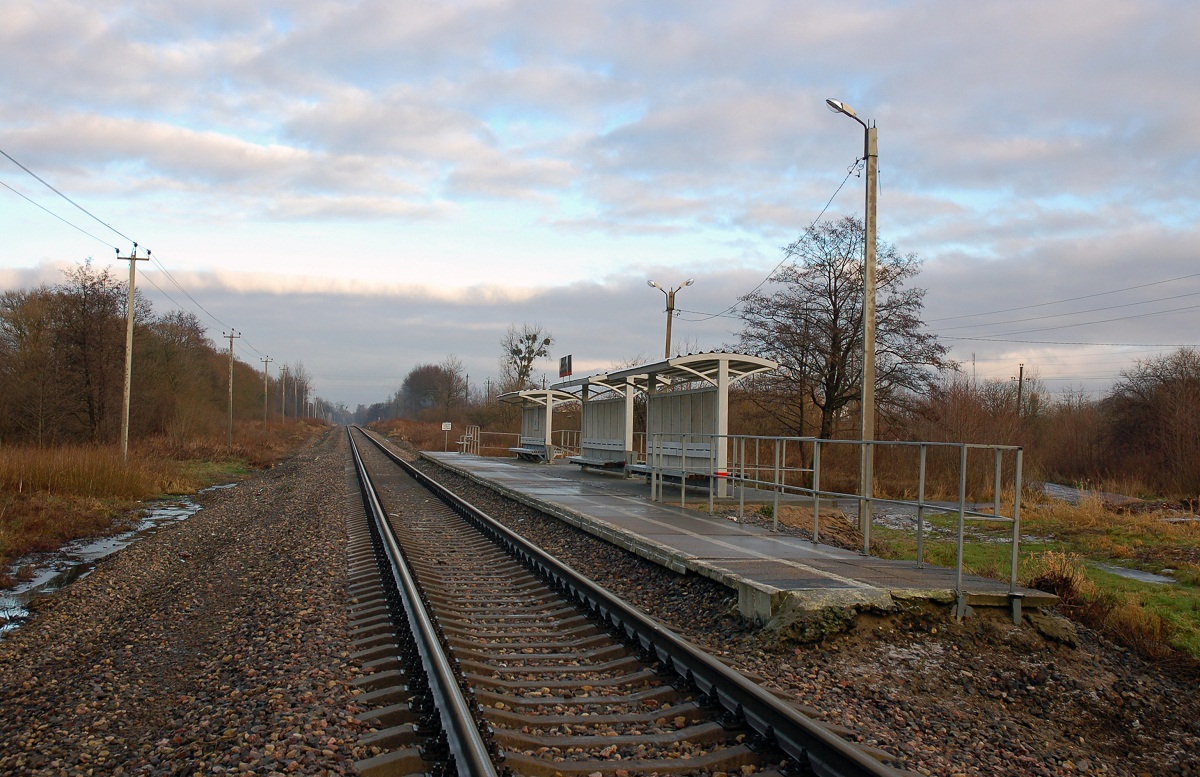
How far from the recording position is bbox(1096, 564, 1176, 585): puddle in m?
11.7

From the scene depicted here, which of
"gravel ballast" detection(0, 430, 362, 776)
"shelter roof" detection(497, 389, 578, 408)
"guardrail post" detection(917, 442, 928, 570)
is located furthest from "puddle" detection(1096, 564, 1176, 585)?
"shelter roof" detection(497, 389, 578, 408)

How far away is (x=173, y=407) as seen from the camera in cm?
4106

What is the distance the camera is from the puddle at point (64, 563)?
9219mm

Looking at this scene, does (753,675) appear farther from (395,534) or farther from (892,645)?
(395,534)

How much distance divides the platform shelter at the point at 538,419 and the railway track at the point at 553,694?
2345cm

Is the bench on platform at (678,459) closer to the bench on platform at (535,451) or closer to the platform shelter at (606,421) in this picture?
the platform shelter at (606,421)

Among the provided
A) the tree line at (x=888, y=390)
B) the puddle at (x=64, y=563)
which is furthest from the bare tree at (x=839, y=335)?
the puddle at (x=64, y=563)

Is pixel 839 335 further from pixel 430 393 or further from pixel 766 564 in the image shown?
pixel 430 393

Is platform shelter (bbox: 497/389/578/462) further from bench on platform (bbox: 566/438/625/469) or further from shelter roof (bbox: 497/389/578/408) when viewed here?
bench on platform (bbox: 566/438/625/469)

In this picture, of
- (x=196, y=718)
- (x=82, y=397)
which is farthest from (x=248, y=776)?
(x=82, y=397)

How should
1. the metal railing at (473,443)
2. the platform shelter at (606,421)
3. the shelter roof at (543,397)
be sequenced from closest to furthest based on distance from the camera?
the platform shelter at (606,421) < the shelter roof at (543,397) < the metal railing at (473,443)

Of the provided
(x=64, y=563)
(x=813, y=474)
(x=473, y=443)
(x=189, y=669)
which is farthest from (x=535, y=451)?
(x=189, y=669)

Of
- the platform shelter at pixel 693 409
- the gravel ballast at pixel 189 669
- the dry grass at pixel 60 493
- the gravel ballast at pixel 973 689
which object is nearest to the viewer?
the gravel ballast at pixel 189 669

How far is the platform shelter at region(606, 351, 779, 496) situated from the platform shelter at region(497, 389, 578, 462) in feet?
39.8
